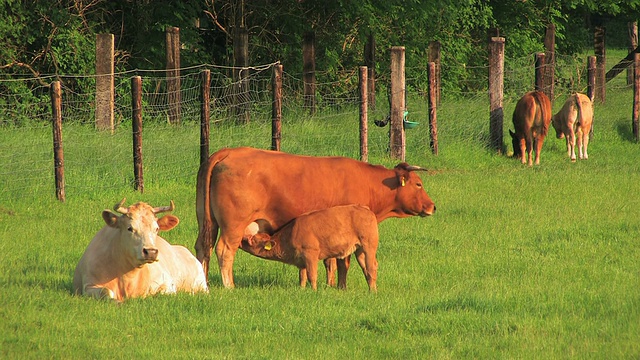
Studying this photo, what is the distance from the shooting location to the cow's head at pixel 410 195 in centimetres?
1194

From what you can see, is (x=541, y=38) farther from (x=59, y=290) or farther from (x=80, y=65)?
(x=59, y=290)

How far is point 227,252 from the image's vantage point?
10711 millimetres

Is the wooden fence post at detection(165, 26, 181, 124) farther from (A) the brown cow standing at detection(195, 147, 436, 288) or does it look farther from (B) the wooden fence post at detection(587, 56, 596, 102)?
(A) the brown cow standing at detection(195, 147, 436, 288)

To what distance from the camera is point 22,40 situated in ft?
76.1

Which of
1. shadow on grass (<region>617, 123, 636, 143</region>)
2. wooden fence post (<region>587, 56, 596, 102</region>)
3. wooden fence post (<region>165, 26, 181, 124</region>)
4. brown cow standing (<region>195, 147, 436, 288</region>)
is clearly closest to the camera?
brown cow standing (<region>195, 147, 436, 288</region>)

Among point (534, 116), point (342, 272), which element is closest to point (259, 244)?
point (342, 272)

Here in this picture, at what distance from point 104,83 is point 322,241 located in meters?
11.0

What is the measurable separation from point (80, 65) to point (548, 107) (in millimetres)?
10128

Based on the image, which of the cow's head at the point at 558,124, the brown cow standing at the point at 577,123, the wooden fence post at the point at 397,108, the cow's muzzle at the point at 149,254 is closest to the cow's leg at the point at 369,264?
the cow's muzzle at the point at 149,254

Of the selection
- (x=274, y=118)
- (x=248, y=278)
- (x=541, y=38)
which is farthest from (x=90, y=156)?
(x=541, y=38)

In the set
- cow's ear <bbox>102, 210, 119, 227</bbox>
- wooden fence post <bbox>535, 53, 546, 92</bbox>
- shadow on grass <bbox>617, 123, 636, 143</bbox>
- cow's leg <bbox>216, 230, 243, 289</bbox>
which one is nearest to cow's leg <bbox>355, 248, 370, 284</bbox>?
cow's leg <bbox>216, 230, 243, 289</bbox>

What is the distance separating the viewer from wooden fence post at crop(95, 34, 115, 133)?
19.6 metres

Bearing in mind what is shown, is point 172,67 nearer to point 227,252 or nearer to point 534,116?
point 534,116

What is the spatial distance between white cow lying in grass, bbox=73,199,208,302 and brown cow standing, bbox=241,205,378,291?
1100 mm
